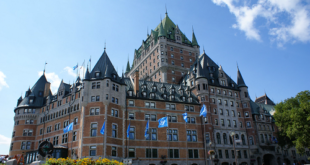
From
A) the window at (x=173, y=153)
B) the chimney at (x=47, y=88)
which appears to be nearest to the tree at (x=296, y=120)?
the window at (x=173, y=153)

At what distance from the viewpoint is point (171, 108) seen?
59562mm

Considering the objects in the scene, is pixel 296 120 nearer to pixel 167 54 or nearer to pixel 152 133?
pixel 152 133

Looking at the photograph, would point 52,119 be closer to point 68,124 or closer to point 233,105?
point 68,124

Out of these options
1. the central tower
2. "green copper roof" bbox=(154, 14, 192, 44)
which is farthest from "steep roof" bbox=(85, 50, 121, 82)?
"green copper roof" bbox=(154, 14, 192, 44)

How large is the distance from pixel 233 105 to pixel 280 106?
12318mm

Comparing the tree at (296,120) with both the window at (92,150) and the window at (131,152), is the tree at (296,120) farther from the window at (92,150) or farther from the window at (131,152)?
the window at (92,150)

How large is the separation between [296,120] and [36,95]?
218 ft

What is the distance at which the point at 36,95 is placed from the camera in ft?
226

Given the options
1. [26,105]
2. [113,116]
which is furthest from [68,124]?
[26,105]

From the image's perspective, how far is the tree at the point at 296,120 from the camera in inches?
2248

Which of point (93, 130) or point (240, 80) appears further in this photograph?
point (240, 80)

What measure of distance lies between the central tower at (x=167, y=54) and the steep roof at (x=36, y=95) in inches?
1357

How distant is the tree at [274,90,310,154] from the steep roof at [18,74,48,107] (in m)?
63.3

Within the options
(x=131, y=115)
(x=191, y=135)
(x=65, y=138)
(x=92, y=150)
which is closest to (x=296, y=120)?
(x=191, y=135)
